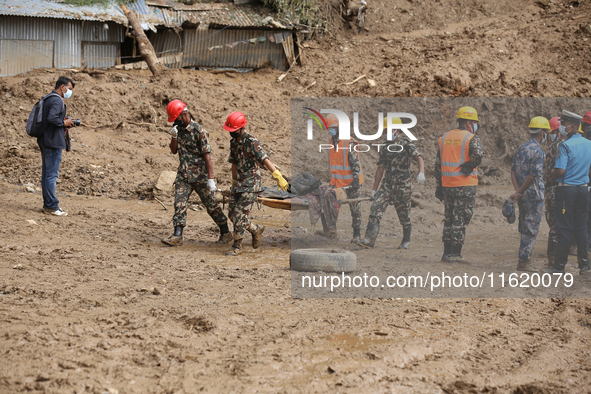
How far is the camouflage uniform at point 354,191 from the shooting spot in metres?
7.73

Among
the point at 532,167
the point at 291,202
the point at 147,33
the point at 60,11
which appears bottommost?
the point at 291,202

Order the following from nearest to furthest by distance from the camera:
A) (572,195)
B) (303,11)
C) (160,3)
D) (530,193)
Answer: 1. (572,195)
2. (530,193)
3. (160,3)
4. (303,11)

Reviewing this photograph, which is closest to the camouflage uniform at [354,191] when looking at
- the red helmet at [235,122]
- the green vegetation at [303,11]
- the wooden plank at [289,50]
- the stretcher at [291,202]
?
the stretcher at [291,202]

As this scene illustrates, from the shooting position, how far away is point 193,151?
751cm

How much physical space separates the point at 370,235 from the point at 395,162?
1.12 m

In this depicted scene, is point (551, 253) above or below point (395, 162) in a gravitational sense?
below

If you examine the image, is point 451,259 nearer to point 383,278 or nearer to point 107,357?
point 383,278

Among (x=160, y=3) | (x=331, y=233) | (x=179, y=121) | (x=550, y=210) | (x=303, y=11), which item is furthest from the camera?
(x=303, y=11)

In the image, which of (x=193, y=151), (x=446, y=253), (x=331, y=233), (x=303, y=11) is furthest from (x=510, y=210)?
(x=303, y=11)

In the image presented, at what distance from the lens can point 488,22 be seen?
18.0 m

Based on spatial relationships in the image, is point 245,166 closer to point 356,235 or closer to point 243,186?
point 243,186

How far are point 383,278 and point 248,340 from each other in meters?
2.57

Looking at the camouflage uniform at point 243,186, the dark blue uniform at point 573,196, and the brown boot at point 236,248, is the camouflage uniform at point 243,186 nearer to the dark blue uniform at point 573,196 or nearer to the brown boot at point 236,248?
the brown boot at point 236,248

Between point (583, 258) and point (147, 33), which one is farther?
point (147, 33)
